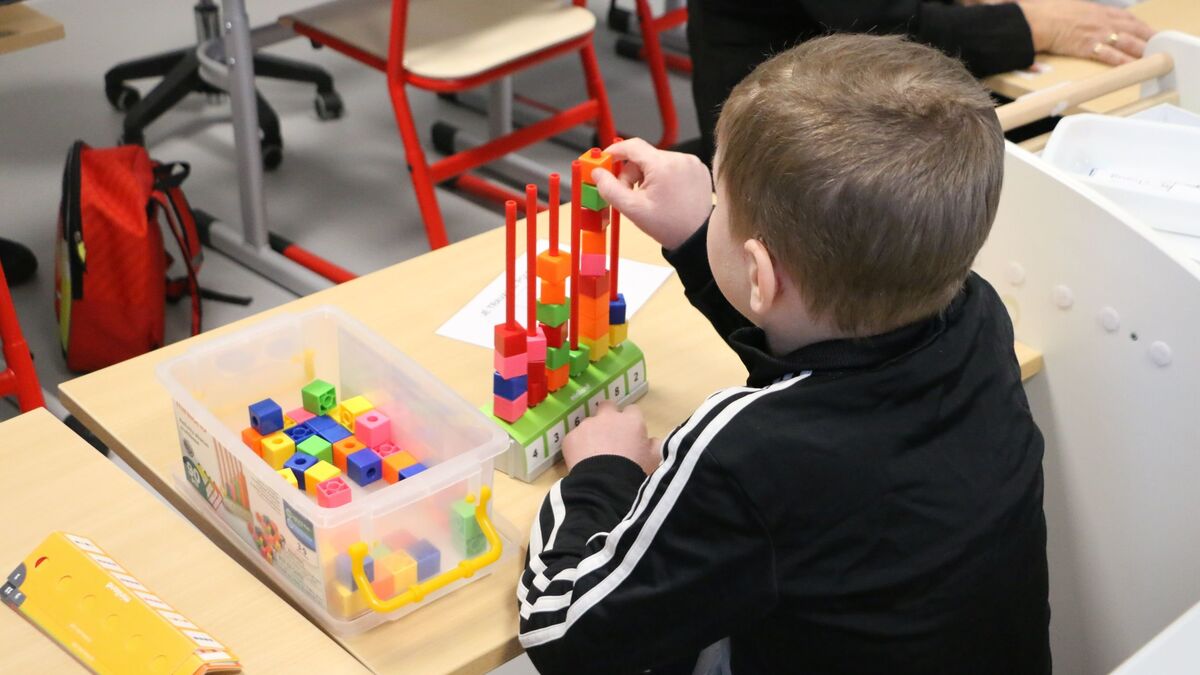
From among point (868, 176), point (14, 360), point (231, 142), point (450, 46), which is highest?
point (868, 176)

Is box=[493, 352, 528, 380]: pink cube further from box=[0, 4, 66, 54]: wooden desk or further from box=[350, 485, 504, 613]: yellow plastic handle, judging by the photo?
box=[0, 4, 66, 54]: wooden desk

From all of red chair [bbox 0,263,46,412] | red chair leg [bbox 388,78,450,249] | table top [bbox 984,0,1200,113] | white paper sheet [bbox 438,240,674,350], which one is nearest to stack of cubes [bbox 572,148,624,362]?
white paper sheet [bbox 438,240,674,350]

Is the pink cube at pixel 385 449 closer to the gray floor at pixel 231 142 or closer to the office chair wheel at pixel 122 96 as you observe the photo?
the gray floor at pixel 231 142

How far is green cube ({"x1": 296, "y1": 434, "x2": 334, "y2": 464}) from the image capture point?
107 cm

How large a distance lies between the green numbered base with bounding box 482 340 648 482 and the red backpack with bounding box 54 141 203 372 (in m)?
1.42

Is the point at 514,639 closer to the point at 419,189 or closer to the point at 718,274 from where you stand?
the point at 718,274

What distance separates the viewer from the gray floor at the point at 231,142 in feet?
9.30

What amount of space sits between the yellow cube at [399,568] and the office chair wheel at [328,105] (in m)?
2.64

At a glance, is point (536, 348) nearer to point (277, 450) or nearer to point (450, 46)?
point (277, 450)

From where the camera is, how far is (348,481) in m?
1.08

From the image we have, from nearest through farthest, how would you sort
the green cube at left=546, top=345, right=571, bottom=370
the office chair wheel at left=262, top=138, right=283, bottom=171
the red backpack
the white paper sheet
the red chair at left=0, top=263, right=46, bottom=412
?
the green cube at left=546, top=345, right=571, bottom=370 < the white paper sheet < the red chair at left=0, top=263, right=46, bottom=412 < the red backpack < the office chair wheel at left=262, top=138, right=283, bottom=171

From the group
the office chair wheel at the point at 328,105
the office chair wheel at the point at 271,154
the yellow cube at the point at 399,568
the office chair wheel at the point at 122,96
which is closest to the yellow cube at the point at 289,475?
the yellow cube at the point at 399,568

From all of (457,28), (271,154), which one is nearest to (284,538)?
(457,28)

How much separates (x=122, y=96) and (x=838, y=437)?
10.0 ft
